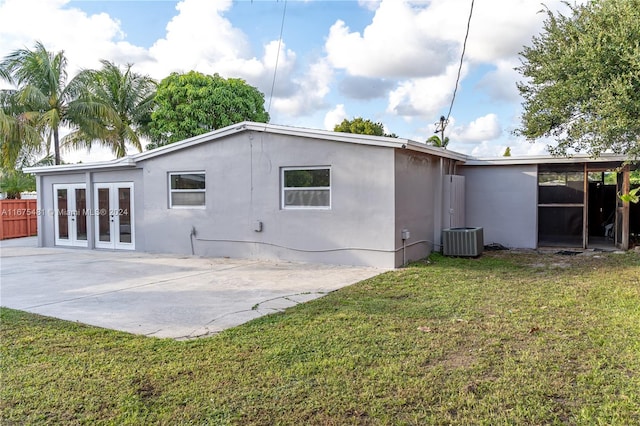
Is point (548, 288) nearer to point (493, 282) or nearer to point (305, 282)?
point (493, 282)

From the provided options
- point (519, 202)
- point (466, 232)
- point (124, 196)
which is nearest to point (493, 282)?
point (466, 232)

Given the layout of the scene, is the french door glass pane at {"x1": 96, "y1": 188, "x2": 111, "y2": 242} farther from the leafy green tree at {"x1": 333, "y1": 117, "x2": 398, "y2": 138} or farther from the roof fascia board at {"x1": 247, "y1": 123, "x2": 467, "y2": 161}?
the leafy green tree at {"x1": 333, "y1": 117, "x2": 398, "y2": 138}

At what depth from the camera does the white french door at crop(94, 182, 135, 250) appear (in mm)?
12844

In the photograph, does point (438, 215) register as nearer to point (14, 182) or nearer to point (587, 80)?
point (587, 80)

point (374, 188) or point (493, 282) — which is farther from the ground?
point (374, 188)

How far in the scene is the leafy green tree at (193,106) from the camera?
22047 millimetres

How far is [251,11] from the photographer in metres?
8.19

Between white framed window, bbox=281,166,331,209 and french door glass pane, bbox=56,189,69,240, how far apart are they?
318 inches

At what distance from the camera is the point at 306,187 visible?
32.5 feet

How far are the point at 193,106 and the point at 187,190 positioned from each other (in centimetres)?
1197

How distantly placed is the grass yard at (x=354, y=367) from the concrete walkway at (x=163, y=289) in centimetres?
45

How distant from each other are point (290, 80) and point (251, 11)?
2.65m

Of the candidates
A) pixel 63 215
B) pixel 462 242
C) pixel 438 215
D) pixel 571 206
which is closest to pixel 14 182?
pixel 63 215

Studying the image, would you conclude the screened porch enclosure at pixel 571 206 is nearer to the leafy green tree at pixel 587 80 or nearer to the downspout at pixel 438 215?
the leafy green tree at pixel 587 80
